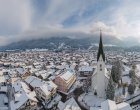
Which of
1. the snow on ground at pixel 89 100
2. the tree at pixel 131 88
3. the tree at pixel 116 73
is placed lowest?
the snow on ground at pixel 89 100

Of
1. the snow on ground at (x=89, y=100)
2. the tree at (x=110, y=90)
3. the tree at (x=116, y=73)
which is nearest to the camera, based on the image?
the tree at (x=110, y=90)

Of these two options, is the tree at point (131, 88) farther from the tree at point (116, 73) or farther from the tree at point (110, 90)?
the tree at point (110, 90)

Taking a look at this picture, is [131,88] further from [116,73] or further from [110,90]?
[110,90]

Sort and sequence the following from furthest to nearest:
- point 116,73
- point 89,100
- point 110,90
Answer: point 116,73, point 89,100, point 110,90

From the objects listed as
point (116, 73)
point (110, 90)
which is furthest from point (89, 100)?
point (116, 73)

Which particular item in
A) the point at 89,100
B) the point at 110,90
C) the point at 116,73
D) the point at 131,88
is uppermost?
the point at 116,73

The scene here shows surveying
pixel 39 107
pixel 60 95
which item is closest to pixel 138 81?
pixel 60 95

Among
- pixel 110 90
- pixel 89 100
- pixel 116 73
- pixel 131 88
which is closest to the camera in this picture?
pixel 110 90

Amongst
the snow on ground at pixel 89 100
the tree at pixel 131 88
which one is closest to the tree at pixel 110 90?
the snow on ground at pixel 89 100
